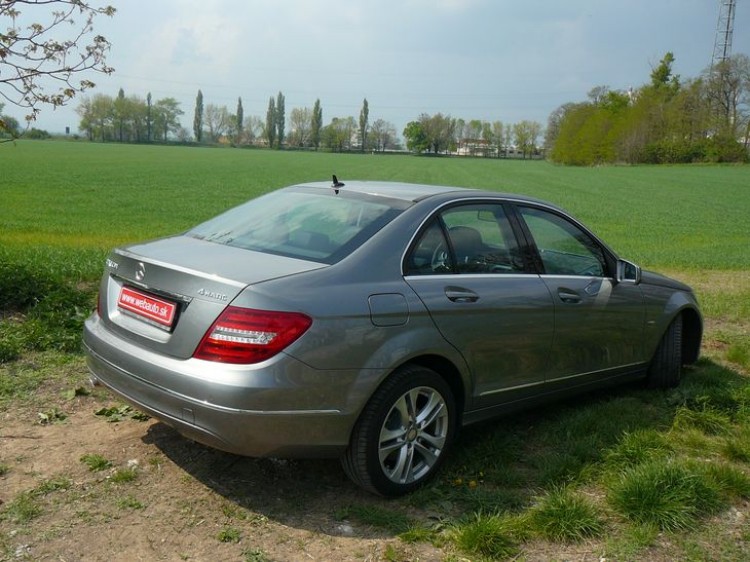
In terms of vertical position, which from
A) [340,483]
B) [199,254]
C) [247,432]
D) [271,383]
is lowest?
[340,483]

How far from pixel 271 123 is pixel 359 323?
527ft

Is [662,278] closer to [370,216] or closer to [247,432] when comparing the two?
[370,216]

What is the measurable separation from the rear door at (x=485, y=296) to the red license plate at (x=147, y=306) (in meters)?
1.23

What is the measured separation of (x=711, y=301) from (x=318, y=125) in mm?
156624

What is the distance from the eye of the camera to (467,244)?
429 cm

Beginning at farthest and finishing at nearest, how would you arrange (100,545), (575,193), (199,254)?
(575,193)
(199,254)
(100,545)

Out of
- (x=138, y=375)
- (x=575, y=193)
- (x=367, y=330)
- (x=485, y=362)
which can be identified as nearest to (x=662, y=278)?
(x=485, y=362)

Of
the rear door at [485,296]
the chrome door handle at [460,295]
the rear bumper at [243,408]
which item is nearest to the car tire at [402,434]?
the rear bumper at [243,408]

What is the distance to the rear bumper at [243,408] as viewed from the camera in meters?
3.21

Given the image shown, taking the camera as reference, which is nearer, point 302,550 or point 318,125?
point 302,550

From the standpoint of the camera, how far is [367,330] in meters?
3.46

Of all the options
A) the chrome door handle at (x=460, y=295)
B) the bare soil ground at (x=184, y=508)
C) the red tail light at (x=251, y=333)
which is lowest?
the bare soil ground at (x=184, y=508)

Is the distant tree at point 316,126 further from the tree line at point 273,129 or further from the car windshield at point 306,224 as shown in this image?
the car windshield at point 306,224

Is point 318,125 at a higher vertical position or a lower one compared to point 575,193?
higher
